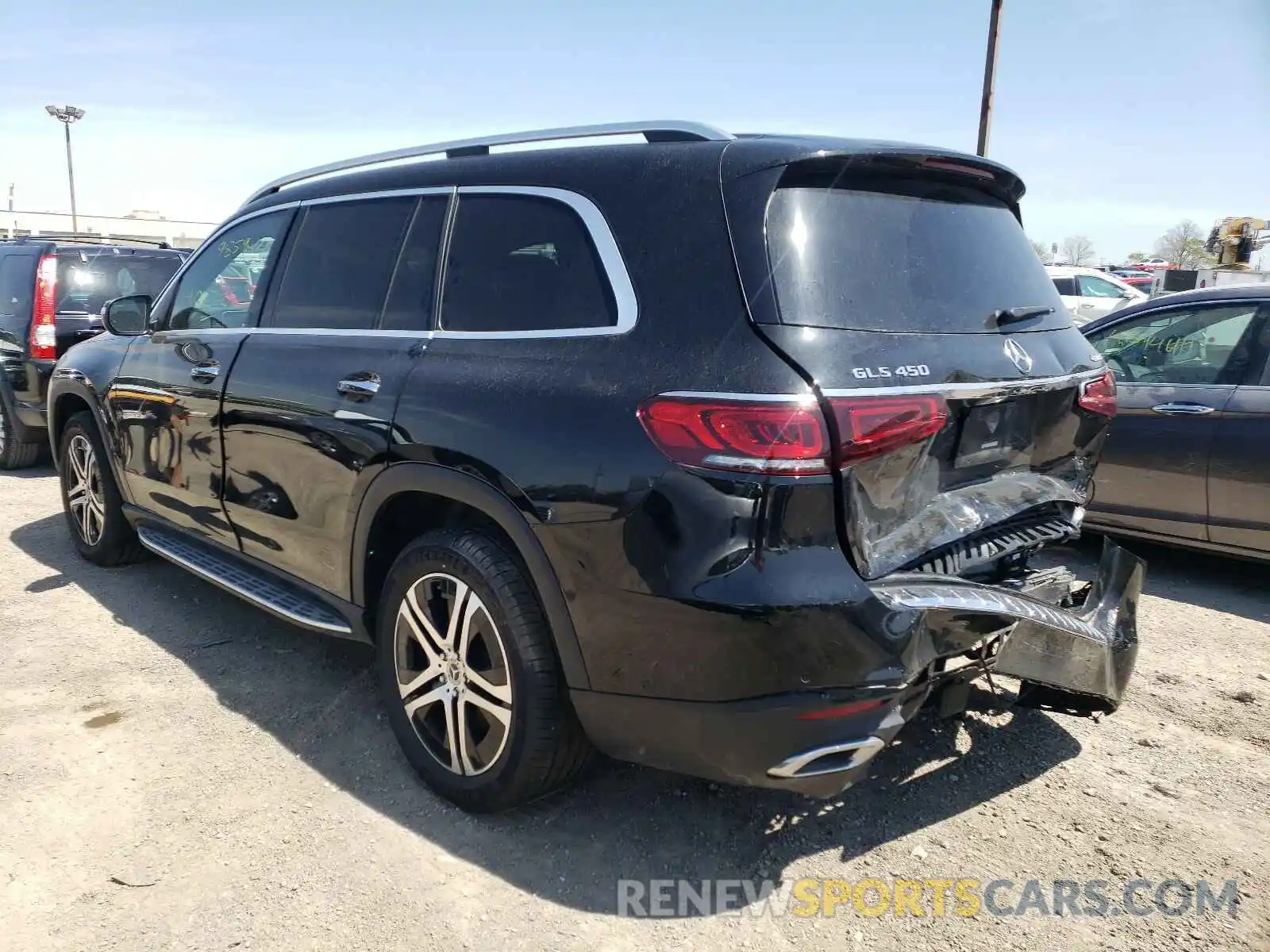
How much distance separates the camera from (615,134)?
8.82ft

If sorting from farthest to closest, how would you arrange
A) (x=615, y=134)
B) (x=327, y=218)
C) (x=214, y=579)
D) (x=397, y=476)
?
(x=214, y=579) < (x=327, y=218) < (x=397, y=476) < (x=615, y=134)

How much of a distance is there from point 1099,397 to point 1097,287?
1870 centimetres

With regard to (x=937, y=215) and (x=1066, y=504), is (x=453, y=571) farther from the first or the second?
(x=1066, y=504)

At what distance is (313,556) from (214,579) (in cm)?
71

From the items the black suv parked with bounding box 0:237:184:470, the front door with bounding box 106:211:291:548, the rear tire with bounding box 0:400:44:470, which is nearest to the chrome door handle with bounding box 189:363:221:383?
the front door with bounding box 106:211:291:548

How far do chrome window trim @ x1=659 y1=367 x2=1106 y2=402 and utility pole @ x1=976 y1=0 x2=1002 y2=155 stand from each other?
14.8 metres

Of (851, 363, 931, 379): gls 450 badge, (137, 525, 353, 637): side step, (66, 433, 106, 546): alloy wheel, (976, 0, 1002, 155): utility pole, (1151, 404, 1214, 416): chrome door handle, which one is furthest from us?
(976, 0, 1002, 155): utility pole

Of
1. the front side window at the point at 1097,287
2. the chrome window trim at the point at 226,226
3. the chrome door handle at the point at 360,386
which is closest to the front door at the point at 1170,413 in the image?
the chrome door handle at the point at 360,386

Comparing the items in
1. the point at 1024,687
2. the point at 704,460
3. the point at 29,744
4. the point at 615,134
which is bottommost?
the point at 29,744

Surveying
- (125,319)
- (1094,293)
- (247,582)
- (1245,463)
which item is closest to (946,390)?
(247,582)

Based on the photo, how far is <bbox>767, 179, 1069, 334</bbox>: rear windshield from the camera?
2330 millimetres

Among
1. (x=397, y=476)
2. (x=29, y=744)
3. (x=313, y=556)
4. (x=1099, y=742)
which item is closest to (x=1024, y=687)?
(x=1099, y=742)

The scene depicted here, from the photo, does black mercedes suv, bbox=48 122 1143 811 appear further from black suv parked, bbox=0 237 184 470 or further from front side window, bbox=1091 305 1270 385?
black suv parked, bbox=0 237 184 470

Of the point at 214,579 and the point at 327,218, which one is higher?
the point at 327,218
